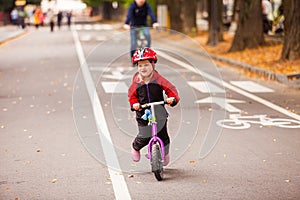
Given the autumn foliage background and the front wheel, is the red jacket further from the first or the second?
the autumn foliage background

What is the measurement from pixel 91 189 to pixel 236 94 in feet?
25.8

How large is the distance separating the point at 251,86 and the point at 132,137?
269 inches

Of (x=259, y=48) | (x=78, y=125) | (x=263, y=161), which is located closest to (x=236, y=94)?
(x=78, y=125)

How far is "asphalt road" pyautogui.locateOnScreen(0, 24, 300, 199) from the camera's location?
21.9 feet

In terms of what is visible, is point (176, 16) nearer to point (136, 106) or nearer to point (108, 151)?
point (108, 151)

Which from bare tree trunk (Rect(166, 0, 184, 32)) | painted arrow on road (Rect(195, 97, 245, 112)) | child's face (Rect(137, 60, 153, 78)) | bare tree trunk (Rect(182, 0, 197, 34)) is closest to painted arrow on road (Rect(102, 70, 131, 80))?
painted arrow on road (Rect(195, 97, 245, 112))

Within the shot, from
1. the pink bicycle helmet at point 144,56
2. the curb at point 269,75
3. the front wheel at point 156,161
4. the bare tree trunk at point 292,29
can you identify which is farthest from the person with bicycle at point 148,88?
the bare tree trunk at point 292,29

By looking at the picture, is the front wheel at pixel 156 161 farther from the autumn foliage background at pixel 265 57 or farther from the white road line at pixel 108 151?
the autumn foliage background at pixel 265 57

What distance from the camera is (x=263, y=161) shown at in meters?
7.80

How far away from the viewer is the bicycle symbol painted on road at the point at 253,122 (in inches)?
402

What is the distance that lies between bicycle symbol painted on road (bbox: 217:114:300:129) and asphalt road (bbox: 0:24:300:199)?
15 mm

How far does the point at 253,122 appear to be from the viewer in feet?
34.6

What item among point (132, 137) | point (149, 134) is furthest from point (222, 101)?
→ point (149, 134)

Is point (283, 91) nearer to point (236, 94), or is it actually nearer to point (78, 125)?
point (236, 94)
